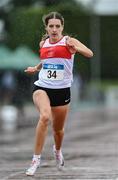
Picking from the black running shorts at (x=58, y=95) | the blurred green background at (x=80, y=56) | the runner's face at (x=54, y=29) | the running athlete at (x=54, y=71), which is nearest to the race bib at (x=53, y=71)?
the running athlete at (x=54, y=71)

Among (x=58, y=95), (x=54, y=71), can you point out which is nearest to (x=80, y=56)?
(x=58, y=95)

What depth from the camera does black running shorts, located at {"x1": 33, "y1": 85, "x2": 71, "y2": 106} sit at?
10.5 metres

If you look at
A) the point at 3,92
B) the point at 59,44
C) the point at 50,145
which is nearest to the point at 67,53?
the point at 59,44

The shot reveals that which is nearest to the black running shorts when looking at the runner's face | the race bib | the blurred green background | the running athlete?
the running athlete

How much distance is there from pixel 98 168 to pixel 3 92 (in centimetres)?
3037

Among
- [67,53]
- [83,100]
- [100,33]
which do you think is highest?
[67,53]

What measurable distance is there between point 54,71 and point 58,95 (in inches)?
13.1

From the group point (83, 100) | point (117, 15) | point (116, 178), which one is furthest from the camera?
point (117, 15)

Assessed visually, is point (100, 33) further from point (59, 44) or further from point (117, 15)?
point (59, 44)

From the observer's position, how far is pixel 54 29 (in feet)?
34.2

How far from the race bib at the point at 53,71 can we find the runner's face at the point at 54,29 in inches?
13.4

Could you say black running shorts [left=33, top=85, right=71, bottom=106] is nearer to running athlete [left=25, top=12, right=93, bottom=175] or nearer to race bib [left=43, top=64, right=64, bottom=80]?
running athlete [left=25, top=12, right=93, bottom=175]

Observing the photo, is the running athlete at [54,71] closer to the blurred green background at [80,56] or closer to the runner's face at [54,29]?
the runner's face at [54,29]

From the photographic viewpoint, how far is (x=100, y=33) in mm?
53250
